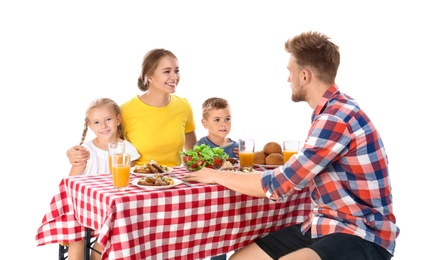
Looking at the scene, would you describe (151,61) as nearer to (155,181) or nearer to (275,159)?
(275,159)

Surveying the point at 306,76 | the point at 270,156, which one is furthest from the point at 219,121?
A: the point at 306,76

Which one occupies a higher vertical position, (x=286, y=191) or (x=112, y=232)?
(x=286, y=191)

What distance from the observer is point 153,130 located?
388cm

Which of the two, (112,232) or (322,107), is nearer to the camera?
(112,232)

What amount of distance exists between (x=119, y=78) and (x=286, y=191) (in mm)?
3022

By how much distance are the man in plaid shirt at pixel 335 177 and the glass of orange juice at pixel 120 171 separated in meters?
0.48

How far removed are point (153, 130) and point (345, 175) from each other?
152 centimetres

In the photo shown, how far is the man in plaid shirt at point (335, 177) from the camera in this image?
2.67 m

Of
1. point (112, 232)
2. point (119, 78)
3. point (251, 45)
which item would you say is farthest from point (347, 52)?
point (112, 232)

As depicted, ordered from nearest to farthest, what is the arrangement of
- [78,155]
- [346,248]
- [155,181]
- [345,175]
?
[346,248] < [345,175] < [155,181] < [78,155]

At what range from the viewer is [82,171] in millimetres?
3490

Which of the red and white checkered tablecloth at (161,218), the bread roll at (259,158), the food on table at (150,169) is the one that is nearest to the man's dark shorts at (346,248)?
the red and white checkered tablecloth at (161,218)

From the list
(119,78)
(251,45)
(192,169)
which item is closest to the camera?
(192,169)

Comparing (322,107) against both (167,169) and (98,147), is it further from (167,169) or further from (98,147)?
(98,147)
